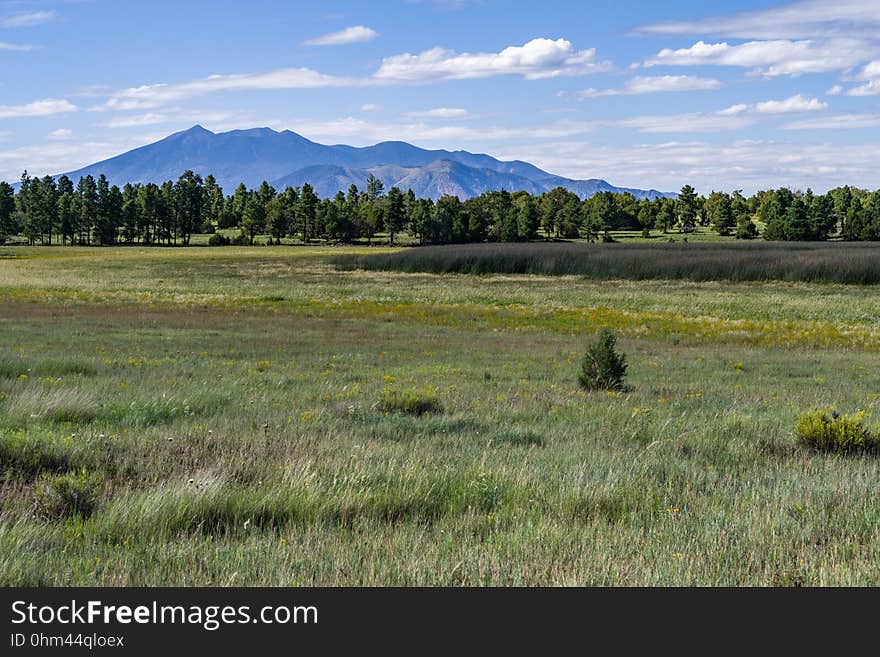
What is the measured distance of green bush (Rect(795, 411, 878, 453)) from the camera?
345 inches

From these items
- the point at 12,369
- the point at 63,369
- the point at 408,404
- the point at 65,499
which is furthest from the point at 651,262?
the point at 65,499

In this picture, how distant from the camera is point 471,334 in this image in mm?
33188

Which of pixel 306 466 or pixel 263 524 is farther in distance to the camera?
pixel 306 466

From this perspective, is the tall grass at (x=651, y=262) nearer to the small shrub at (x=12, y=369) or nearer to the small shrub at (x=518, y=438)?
the small shrub at (x=12, y=369)

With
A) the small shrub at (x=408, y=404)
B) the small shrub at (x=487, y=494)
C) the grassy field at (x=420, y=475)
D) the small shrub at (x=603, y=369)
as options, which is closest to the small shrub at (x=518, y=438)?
the grassy field at (x=420, y=475)

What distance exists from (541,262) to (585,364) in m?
70.0

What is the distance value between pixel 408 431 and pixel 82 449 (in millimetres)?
3798

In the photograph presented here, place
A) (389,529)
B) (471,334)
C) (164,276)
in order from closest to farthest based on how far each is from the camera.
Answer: (389,529) → (471,334) → (164,276)

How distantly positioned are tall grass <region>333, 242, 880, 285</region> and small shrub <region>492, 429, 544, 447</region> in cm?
6416

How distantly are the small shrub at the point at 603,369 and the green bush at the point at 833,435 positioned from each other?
6.60 metres

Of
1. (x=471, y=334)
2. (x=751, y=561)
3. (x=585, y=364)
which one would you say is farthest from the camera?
(x=471, y=334)

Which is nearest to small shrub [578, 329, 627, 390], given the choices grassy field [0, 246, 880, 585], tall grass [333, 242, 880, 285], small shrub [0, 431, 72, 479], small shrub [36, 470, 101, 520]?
grassy field [0, 246, 880, 585]
